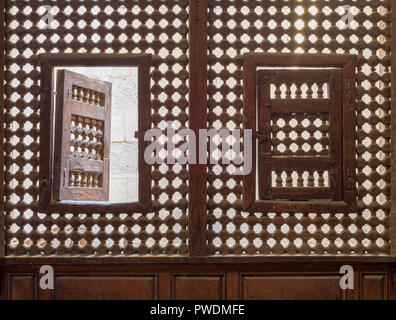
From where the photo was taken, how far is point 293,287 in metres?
2.59

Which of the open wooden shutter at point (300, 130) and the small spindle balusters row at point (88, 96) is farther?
the small spindle balusters row at point (88, 96)

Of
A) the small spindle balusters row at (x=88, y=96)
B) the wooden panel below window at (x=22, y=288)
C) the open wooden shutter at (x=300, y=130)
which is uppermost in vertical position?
the small spindle balusters row at (x=88, y=96)

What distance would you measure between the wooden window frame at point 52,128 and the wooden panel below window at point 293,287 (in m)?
0.92

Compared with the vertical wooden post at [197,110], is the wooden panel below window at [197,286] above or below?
below

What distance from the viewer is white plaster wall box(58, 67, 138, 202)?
454 cm

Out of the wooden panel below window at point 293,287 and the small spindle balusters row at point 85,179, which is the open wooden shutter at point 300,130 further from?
the small spindle balusters row at point 85,179

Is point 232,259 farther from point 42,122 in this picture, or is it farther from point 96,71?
point 96,71

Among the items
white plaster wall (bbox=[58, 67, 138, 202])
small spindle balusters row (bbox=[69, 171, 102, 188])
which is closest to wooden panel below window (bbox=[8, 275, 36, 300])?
small spindle balusters row (bbox=[69, 171, 102, 188])

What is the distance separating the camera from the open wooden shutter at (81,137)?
2707 millimetres

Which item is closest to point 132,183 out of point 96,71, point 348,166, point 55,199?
point 96,71

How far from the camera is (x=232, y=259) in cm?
255

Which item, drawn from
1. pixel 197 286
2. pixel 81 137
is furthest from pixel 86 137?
pixel 197 286

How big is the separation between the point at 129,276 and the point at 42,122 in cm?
125

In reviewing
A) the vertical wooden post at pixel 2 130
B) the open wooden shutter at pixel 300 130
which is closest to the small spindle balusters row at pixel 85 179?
the vertical wooden post at pixel 2 130
